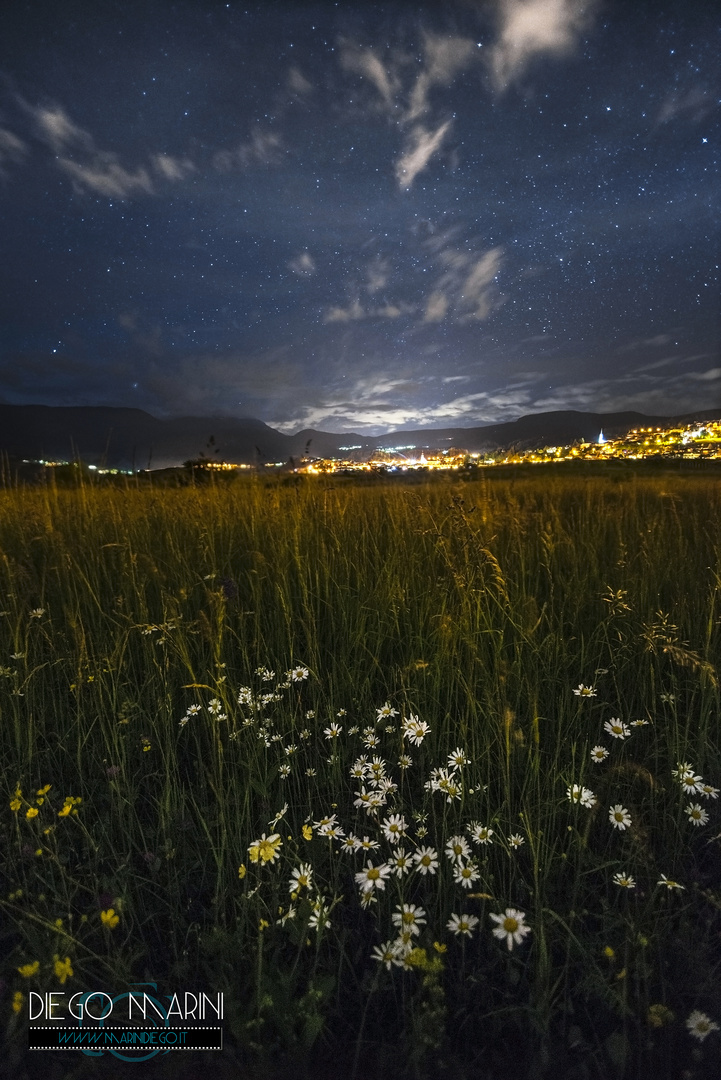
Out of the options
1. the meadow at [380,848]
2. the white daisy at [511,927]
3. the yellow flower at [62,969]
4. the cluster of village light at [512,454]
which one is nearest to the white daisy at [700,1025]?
the meadow at [380,848]

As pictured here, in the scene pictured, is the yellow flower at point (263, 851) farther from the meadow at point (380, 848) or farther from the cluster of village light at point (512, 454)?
the cluster of village light at point (512, 454)

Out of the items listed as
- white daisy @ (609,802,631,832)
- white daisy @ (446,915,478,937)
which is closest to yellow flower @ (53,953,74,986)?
white daisy @ (446,915,478,937)

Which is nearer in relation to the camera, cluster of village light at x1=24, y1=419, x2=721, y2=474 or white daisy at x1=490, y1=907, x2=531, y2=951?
white daisy at x1=490, y1=907, x2=531, y2=951

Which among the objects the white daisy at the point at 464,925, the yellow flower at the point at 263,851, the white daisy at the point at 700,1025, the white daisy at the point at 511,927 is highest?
the yellow flower at the point at 263,851

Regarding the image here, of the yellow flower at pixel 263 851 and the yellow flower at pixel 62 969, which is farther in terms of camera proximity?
the yellow flower at pixel 263 851

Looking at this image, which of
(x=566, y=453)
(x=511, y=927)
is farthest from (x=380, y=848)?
(x=566, y=453)

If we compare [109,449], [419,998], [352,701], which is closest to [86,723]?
[352,701]

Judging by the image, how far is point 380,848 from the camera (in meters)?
1.50

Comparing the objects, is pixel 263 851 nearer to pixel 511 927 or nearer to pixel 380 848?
pixel 380 848

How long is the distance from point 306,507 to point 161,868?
351 cm

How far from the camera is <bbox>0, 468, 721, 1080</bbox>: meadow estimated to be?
43.3 inches

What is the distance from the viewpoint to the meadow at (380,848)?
1.10 metres

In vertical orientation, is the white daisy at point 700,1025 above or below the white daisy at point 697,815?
below

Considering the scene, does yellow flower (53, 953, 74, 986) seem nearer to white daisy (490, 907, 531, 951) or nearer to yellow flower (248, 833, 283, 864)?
yellow flower (248, 833, 283, 864)
